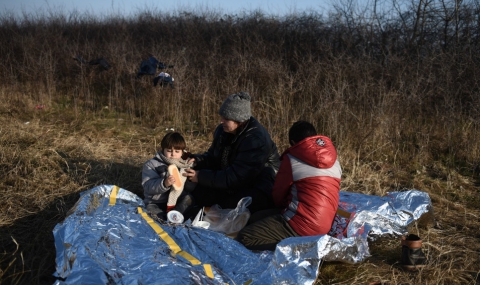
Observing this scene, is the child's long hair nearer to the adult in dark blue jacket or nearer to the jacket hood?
the adult in dark blue jacket

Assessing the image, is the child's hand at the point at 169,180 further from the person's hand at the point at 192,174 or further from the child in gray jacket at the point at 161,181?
the person's hand at the point at 192,174

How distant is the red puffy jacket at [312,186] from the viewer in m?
3.09

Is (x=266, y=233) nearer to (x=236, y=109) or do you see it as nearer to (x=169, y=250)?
(x=169, y=250)

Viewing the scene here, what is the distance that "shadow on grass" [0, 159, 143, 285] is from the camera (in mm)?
3162

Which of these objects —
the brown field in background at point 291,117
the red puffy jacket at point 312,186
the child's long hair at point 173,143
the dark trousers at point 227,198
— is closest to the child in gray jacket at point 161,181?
the child's long hair at point 173,143

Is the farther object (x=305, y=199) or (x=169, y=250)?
(x=305, y=199)

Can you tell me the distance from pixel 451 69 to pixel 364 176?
396 cm

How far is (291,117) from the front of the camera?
21.1ft

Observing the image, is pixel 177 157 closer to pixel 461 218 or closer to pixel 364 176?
pixel 364 176

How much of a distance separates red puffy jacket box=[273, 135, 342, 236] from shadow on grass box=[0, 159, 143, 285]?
1.64 metres

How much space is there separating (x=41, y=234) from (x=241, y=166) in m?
1.59

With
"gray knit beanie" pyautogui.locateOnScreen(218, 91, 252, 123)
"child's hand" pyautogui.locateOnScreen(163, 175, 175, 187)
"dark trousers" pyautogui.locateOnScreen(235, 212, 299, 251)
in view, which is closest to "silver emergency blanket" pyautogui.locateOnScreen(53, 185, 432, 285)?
"dark trousers" pyautogui.locateOnScreen(235, 212, 299, 251)

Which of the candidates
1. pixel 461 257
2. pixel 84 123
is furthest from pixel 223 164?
pixel 84 123

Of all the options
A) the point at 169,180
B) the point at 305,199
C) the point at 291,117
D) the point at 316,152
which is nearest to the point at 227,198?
the point at 169,180
